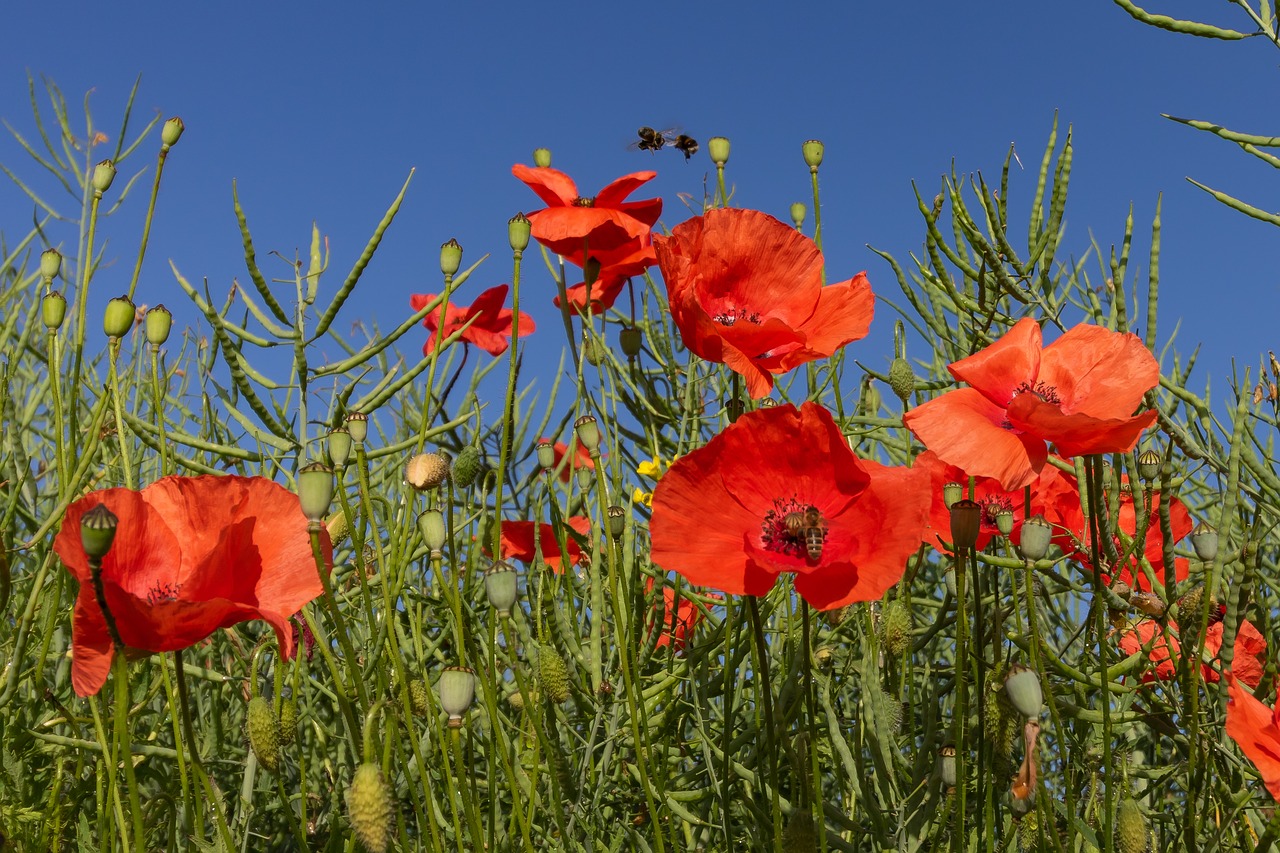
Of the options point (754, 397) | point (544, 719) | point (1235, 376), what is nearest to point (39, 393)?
point (544, 719)

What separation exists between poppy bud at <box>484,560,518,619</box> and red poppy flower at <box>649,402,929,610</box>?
0.14 m

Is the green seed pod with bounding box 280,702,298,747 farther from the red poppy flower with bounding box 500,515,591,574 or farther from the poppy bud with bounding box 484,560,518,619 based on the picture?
the red poppy flower with bounding box 500,515,591,574

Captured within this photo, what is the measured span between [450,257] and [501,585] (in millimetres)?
506

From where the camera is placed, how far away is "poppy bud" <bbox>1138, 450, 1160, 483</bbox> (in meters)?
1.24

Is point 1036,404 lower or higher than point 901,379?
lower

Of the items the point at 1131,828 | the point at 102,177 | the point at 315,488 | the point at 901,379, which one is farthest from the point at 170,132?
the point at 1131,828

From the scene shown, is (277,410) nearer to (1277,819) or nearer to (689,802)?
(689,802)

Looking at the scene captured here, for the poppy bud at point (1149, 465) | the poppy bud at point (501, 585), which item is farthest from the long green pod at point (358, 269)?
the poppy bud at point (1149, 465)

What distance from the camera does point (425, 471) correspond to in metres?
1.30

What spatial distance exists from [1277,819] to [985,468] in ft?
1.35

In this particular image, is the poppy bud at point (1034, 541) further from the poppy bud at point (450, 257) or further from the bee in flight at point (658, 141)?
the bee in flight at point (658, 141)

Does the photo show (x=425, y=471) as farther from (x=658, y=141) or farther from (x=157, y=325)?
(x=658, y=141)

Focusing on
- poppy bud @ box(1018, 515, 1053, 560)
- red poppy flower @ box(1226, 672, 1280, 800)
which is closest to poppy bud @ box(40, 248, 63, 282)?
poppy bud @ box(1018, 515, 1053, 560)

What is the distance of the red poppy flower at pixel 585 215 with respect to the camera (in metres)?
1.75
